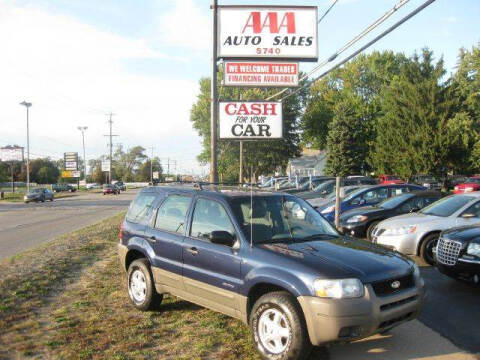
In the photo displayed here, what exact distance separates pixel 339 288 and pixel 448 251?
3.50m

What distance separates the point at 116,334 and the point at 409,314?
10.2 ft

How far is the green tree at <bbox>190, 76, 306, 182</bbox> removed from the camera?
50.1 meters

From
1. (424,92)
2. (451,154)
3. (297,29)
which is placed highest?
(424,92)

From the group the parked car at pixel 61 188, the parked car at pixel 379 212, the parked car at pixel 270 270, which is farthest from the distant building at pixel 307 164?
the parked car at pixel 270 270

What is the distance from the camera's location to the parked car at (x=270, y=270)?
402 centimetres

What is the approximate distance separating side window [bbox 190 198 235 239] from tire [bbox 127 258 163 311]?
1.05 metres

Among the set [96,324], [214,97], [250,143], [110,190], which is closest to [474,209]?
[96,324]

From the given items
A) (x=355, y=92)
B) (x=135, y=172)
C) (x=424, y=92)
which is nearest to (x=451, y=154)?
(x=424, y=92)

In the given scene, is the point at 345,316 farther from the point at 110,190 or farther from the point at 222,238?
the point at 110,190

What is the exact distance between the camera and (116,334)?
Result: 5086 mm

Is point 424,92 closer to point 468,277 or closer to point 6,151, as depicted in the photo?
point 468,277

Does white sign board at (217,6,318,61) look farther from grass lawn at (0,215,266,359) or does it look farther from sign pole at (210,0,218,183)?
grass lawn at (0,215,266,359)

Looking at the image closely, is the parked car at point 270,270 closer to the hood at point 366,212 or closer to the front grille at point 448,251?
the front grille at point 448,251

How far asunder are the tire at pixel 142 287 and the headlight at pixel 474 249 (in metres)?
4.26
